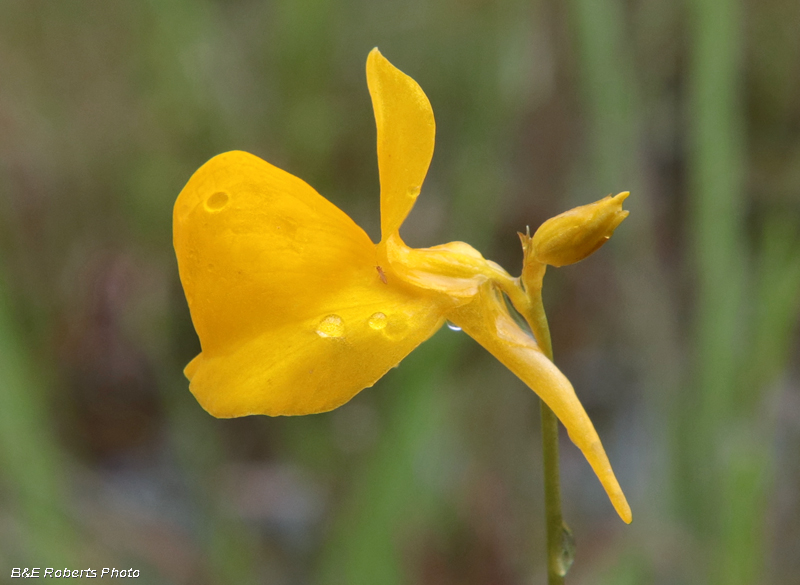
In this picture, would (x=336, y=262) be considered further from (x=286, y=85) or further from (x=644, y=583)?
(x=286, y=85)

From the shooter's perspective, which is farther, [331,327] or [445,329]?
[445,329]

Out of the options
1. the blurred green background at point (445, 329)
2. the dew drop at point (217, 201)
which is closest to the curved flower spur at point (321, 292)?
the dew drop at point (217, 201)

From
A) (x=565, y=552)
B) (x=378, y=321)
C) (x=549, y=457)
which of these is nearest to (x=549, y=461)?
(x=549, y=457)

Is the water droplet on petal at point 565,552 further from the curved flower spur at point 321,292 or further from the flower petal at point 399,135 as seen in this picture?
the flower petal at point 399,135

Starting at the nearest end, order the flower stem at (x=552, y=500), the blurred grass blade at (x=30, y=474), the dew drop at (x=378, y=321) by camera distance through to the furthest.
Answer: the flower stem at (x=552, y=500) → the dew drop at (x=378, y=321) → the blurred grass blade at (x=30, y=474)

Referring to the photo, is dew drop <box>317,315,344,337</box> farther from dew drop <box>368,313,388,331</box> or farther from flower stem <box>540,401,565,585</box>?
flower stem <box>540,401,565,585</box>

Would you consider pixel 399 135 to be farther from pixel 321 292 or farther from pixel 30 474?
pixel 30 474

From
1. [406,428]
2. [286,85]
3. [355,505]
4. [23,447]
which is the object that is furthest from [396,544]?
[286,85]

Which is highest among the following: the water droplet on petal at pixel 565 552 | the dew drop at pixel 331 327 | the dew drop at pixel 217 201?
the dew drop at pixel 217 201

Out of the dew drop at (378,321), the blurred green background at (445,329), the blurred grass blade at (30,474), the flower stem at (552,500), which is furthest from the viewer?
the blurred green background at (445,329)
